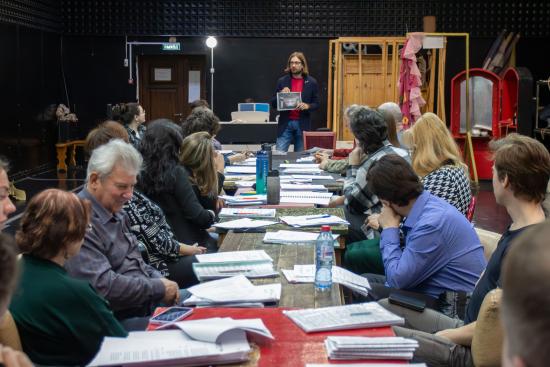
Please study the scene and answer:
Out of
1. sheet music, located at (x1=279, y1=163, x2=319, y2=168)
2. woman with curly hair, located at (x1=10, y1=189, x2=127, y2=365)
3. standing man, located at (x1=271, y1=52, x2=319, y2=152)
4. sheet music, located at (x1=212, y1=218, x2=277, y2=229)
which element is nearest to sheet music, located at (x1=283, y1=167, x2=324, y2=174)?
sheet music, located at (x1=279, y1=163, x2=319, y2=168)

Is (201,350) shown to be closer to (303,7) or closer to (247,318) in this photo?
(247,318)

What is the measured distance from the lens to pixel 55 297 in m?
2.45

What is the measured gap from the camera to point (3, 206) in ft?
9.46

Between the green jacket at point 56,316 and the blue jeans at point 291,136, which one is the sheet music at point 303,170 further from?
the green jacket at point 56,316

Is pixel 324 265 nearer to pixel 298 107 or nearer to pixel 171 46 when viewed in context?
pixel 298 107

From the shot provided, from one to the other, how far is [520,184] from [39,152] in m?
11.6

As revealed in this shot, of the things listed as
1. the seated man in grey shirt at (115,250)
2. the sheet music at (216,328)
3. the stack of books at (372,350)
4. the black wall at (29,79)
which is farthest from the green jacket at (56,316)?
the black wall at (29,79)

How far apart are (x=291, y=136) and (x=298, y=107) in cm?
49

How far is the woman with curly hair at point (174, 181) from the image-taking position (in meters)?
4.57

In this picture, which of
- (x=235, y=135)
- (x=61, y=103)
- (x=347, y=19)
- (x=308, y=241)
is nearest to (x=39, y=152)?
(x=61, y=103)

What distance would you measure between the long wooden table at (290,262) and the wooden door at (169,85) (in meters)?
10.4

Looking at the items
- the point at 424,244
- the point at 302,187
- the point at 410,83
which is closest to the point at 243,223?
the point at 424,244

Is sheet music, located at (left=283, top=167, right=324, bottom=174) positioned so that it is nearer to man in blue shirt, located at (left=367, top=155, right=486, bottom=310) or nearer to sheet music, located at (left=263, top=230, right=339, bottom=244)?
sheet music, located at (left=263, top=230, right=339, bottom=244)

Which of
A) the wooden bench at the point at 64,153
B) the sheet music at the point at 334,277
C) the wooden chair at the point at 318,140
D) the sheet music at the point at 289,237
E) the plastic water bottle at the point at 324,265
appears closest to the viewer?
the plastic water bottle at the point at 324,265
